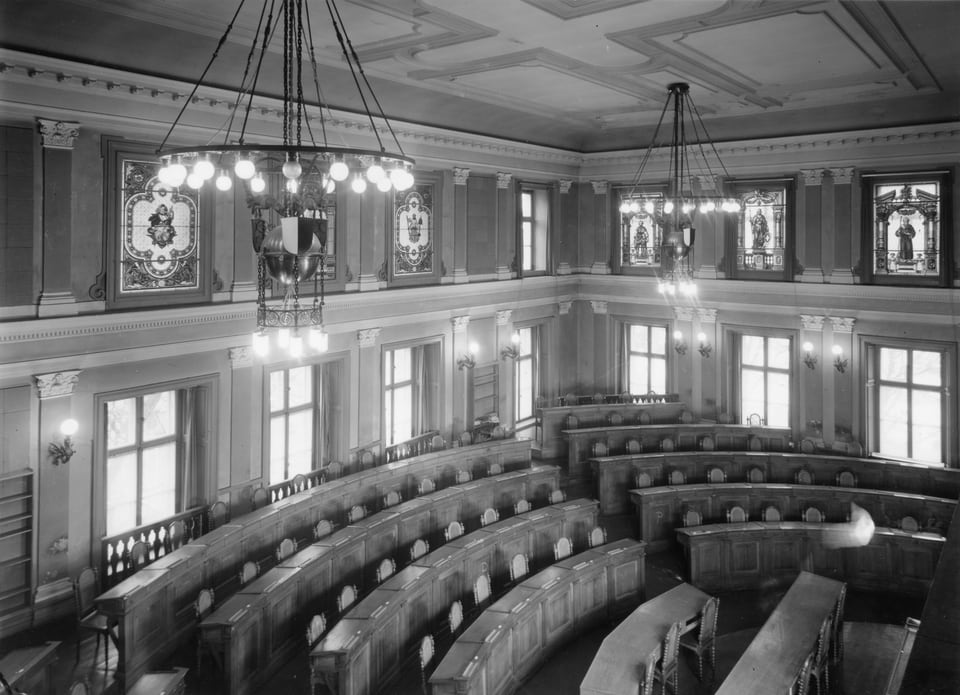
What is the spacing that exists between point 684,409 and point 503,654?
31.1ft

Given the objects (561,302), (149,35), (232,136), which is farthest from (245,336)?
(561,302)

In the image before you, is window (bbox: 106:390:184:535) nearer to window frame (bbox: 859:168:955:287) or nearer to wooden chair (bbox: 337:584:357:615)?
wooden chair (bbox: 337:584:357:615)

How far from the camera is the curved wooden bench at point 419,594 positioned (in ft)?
22.5

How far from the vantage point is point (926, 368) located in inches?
536

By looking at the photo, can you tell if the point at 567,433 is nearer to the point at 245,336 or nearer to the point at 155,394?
the point at 245,336

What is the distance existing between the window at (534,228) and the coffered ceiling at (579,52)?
246 centimetres

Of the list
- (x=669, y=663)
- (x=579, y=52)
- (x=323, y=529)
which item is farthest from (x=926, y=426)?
(x=323, y=529)

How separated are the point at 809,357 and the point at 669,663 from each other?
8786 millimetres

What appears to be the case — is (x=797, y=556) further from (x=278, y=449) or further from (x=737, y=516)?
(x=278, y=449)

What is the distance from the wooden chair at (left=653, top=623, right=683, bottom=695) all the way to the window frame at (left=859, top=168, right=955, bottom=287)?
901cm

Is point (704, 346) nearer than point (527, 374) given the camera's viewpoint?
Yes

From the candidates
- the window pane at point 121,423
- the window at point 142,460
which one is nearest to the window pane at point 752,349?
the window at point 142,460

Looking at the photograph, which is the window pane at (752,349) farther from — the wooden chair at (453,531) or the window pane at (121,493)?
the window pane at (121,493)

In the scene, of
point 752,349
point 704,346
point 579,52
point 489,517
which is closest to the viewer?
point 579,52
